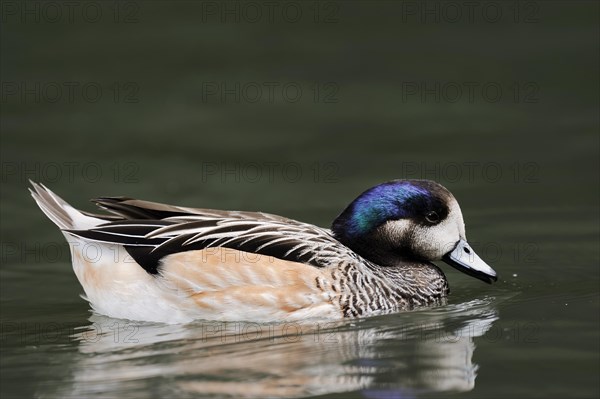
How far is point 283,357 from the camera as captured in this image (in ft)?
28.1

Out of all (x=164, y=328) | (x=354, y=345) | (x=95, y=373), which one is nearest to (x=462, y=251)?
(x=354, y=345)

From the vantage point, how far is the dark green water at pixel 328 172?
8336 mm

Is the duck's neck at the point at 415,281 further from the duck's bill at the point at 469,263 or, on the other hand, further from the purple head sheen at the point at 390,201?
the purple head sheen at the point at 390,201

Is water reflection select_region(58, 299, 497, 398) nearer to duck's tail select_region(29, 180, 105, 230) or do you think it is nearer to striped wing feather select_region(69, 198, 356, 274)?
striped wing feather select_region(69, 198, 356, 274)

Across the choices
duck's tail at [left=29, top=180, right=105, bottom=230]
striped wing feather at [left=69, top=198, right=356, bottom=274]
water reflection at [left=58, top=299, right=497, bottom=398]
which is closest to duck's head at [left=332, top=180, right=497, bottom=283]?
striped wing feather at [left=69, top=198, right=356, bottom=274]

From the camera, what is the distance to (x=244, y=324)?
9.50 m

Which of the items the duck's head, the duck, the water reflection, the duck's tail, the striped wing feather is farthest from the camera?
the duck's tail

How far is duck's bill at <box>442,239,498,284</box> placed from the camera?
9.96 metres

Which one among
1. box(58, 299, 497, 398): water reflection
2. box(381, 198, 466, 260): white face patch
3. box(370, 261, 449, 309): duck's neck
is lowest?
box(58, 299, 497, 398): water reflection

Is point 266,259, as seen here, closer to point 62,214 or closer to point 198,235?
point 198,235

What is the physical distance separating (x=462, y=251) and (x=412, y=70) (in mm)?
4864

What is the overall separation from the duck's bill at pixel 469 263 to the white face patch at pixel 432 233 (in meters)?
0.05

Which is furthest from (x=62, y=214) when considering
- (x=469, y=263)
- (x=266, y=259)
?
(x=469, y=263)

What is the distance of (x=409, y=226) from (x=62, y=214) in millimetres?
2751
